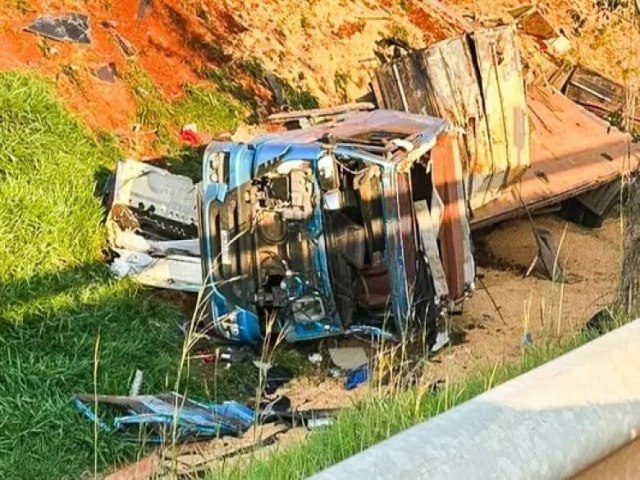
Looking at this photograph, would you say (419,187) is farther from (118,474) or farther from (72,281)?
(118,474)

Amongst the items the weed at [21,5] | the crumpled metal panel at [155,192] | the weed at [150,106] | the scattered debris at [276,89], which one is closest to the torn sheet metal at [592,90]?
the scattered debris at [276,89]

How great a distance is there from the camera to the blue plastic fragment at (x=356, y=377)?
7871 millimetres

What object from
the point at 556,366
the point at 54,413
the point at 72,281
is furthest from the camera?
the point at 72,281

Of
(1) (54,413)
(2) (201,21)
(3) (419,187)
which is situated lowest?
(1) (54,413)

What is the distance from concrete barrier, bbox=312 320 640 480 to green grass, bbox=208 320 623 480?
34.2 inches

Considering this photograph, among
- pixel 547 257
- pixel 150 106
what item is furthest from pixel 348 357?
pixel 150 106

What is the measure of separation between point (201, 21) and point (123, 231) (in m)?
5.16

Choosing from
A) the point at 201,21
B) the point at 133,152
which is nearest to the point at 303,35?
the point at 201,21

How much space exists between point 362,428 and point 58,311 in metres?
5.21

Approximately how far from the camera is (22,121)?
Result: 397 inches

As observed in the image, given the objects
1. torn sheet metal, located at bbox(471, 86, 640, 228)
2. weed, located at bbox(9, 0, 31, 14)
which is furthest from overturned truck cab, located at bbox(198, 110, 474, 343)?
weed, located at bbox(9, 0, 31, 14)

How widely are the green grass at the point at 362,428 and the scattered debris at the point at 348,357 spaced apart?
4169 millimetres

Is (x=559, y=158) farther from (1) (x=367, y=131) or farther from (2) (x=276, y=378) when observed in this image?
(2) (x=276, y=378)

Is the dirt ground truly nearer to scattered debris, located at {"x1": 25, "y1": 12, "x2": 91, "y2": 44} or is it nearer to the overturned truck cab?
the overturned truck cab
